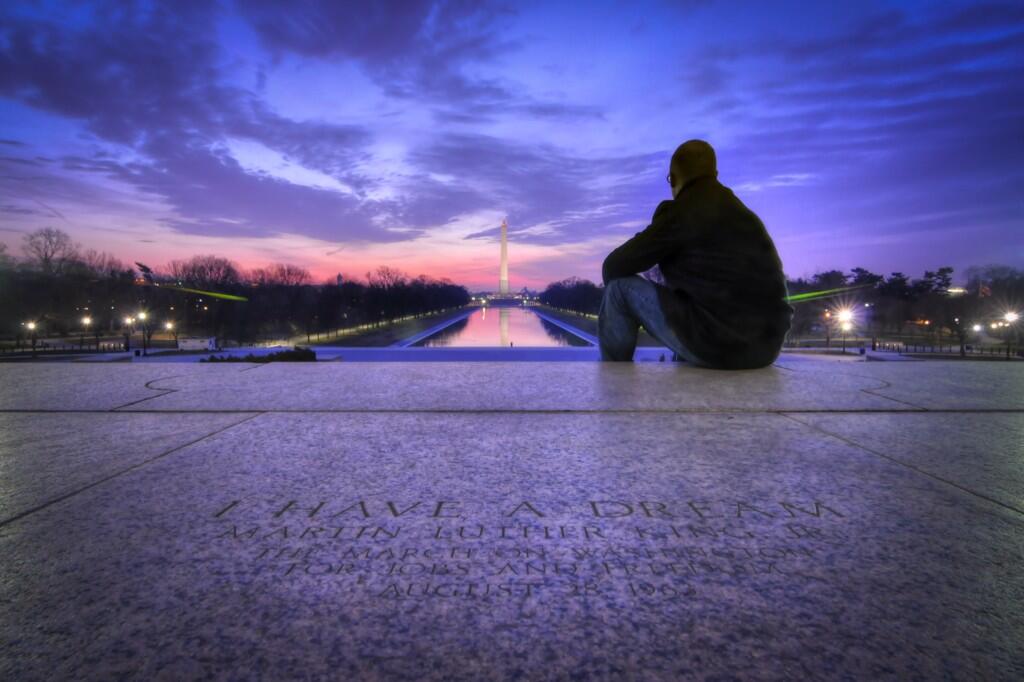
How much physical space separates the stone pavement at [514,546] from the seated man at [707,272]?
1.79m

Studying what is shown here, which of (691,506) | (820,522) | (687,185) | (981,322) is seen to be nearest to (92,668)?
(691,506)

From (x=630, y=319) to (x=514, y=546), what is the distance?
467 centimetres

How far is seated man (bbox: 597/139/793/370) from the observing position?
16.7 ft

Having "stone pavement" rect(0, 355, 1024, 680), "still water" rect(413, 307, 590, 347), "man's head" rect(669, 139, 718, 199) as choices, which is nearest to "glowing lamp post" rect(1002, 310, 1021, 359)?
"still water" rect(413, 307, 590, 347)

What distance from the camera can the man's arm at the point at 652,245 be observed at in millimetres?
5230

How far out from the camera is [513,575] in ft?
4.97

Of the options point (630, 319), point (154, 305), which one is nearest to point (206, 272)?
point (154, 305)

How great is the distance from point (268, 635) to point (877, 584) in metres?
1.56

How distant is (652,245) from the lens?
528 cm

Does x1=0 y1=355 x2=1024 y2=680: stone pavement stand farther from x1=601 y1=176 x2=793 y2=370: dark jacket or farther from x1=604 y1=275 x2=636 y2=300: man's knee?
x1=604 y1=275 x2=636 y2=300: man's knee

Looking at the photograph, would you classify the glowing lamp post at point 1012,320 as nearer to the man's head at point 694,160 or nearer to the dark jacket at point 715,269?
the dark jacket at point 715,269

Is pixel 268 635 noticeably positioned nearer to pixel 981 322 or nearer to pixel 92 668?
pixel 92 668

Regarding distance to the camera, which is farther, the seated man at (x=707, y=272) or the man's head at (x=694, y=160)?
the man's head at (x=694, y=160)

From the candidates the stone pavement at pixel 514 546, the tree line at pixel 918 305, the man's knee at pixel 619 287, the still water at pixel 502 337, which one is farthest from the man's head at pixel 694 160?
the tree line at pixel 918 305
